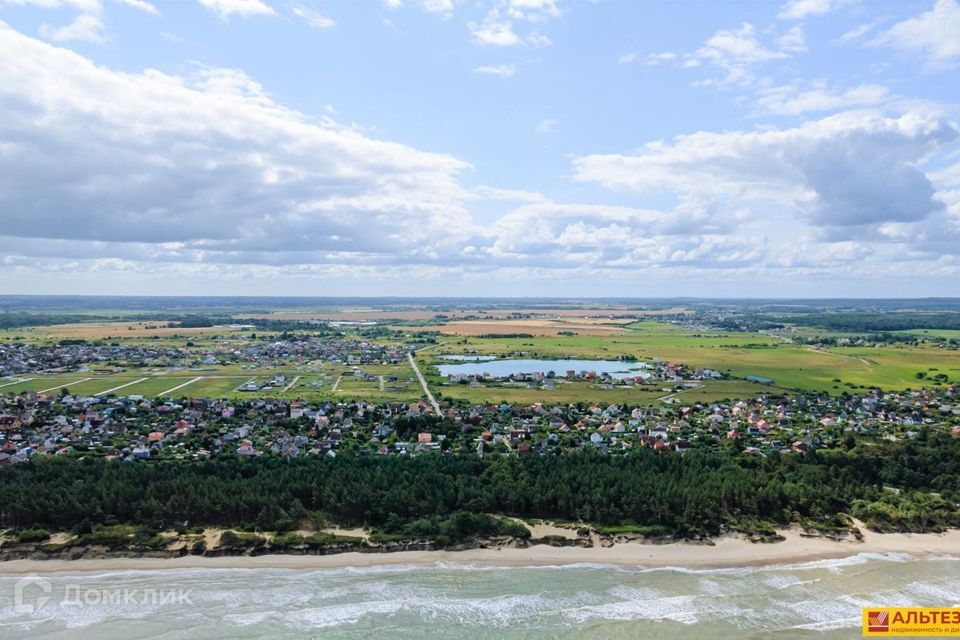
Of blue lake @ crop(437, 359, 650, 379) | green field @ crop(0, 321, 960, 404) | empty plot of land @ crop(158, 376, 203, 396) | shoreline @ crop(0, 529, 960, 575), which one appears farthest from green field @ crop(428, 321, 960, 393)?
shoreline @ crop(0, 529, 960, 575)

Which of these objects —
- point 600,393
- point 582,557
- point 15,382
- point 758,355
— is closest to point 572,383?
point 600,393

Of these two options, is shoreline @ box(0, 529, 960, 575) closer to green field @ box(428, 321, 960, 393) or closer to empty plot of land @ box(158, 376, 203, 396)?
empty plot of land @ box(158, 376, 203, 396)

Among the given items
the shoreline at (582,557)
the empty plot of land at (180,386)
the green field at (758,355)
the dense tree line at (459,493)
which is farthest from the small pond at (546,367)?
the shoreline at (582,557)

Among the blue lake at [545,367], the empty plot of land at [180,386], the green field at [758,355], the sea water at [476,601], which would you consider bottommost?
the sea water at [476,601]

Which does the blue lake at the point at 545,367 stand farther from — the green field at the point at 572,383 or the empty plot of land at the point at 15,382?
the empty plot of land at the point at 15,382

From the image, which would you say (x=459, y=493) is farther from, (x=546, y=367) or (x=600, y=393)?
(x=546, y=367)

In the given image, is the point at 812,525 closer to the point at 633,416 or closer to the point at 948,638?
the point at 948,638

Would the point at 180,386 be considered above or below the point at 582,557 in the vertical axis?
above
